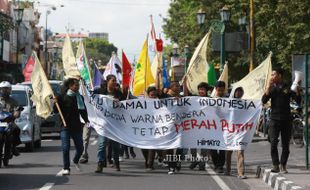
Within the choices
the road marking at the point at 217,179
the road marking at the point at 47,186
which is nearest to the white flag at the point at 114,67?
the road marking at the point at 217,179

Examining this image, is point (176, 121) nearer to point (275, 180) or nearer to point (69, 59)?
point (275, 180)

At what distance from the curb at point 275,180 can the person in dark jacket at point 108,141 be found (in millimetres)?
2835

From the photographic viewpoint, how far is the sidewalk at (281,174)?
1270 centimetres

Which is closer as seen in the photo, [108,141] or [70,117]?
[70,117]

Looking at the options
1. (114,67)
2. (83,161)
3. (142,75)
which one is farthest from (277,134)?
(114,67)

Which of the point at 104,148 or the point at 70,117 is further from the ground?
the point at 70,117

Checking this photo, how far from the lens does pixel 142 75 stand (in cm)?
1736

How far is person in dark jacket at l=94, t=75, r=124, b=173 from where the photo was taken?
15055mm

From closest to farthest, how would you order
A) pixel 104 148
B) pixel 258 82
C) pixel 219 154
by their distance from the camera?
pixel 104 148
pixel 258 82
pixel 219 154

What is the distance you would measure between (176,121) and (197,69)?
6.13 ft

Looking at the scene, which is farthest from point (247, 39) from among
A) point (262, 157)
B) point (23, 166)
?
point (23, 166)

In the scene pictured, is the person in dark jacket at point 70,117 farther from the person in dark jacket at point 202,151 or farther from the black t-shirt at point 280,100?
the black t-shirt at point 280,100

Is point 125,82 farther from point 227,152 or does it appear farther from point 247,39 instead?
point 247,39

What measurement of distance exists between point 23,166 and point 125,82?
354 centimetres
